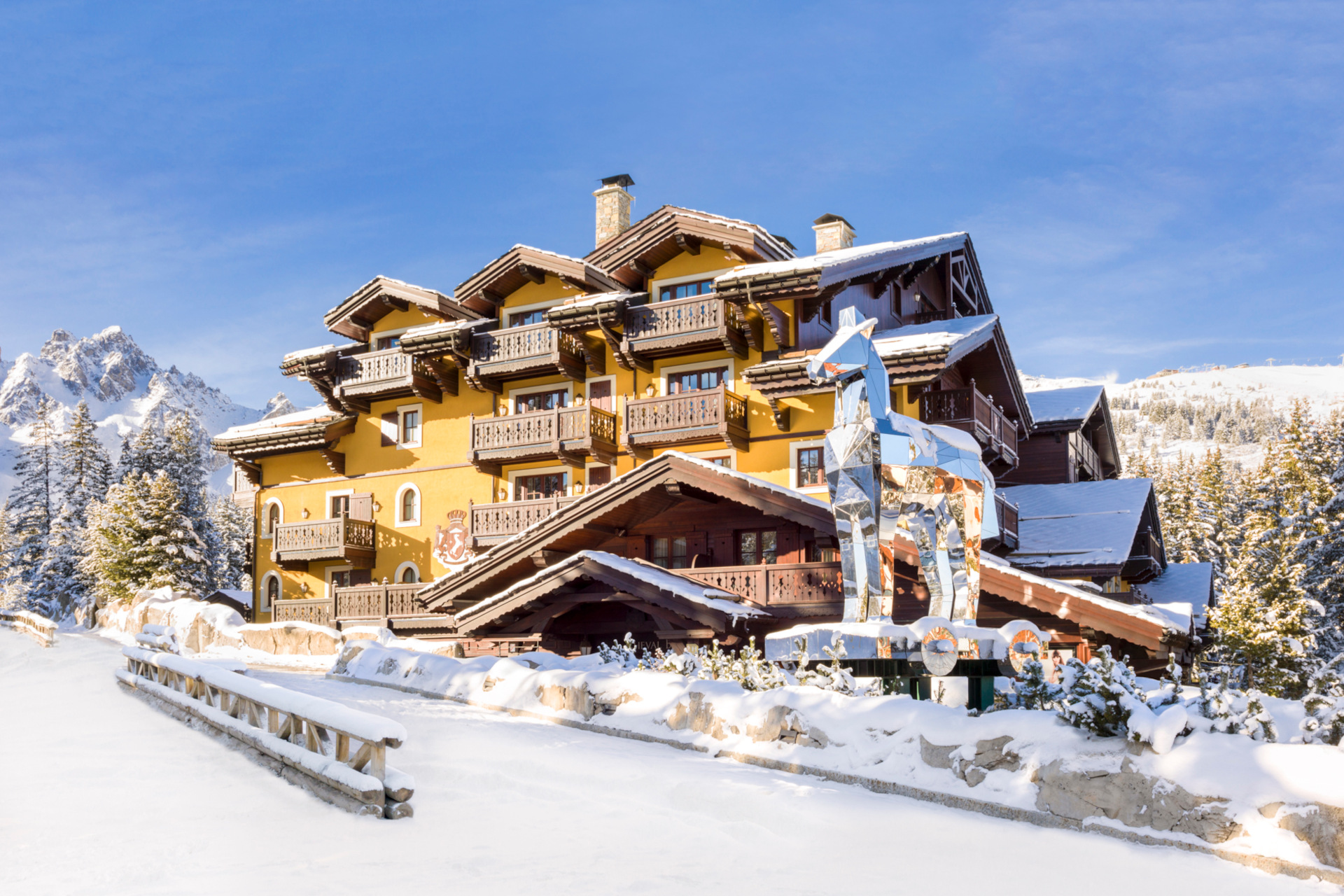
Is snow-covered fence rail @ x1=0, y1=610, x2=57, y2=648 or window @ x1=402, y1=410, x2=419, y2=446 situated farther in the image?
window @ x1=402, y1=410, x2=419, y2=446

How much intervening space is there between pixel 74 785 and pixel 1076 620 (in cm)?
1706

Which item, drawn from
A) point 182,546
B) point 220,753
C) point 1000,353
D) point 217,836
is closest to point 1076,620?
point 1000,353

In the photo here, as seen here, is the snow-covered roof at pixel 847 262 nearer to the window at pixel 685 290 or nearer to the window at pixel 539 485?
the window at pixel 685 290

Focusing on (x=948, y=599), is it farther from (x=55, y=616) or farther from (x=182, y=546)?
(x=55, y=616)

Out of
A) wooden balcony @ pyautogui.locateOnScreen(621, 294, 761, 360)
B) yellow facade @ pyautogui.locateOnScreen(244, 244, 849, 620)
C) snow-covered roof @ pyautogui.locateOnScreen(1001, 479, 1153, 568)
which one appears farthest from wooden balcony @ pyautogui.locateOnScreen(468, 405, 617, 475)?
snow-covered roof @ pyautogui.locateOnScreen(1001, 479, 1153, 568)

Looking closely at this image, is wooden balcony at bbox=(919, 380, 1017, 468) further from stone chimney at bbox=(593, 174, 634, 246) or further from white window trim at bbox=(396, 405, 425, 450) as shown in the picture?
white window trim at bbox=(396, 405, 425, 450)

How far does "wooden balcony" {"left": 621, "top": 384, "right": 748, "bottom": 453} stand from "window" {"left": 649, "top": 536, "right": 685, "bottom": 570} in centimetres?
305

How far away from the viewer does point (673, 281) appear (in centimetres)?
3194

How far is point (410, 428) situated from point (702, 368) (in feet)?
38.5

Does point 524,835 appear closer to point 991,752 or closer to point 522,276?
point 991,752

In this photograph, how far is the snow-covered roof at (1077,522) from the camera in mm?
26281

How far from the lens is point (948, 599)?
14.1 m

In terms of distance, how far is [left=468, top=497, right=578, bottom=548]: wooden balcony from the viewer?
31.2 metres

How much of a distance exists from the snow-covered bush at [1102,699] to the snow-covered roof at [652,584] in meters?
13.1
